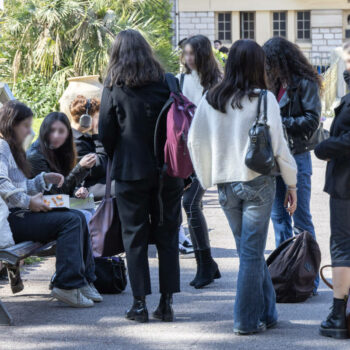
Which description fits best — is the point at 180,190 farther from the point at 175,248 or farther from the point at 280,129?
the point at 280,129

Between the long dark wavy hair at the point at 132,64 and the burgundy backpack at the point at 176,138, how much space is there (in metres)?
0.21

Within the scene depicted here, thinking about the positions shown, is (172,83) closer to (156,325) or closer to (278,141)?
(278,141)

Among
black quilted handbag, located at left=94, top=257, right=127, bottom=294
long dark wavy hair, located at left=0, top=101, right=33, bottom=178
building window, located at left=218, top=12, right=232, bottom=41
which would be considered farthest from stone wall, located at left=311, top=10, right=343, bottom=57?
long dark wavy hair, located at left=0, top=101, right=33, bottom=178

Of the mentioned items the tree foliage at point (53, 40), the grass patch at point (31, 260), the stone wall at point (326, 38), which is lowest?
the grass patch at point (31, 260)

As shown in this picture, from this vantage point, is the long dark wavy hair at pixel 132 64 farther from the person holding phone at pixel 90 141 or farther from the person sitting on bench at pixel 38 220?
the person holding phone at pixel 90 141

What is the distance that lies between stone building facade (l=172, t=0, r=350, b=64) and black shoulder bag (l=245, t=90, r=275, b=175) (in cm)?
3936

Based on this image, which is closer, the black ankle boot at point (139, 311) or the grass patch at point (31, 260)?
the black ankle boot at point (139, 311)

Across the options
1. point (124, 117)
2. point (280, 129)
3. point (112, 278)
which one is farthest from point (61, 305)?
point (280, 129)

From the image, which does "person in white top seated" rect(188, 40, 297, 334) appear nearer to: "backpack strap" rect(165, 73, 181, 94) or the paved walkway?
the paved walkway

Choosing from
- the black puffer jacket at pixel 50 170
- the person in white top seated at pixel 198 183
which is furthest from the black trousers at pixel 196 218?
the black puffer jacket at pixel 50 170

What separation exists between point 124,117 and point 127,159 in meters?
0.27

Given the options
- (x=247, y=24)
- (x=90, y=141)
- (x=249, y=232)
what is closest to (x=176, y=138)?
(x=249, y=232)

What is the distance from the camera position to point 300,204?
6.30 metres

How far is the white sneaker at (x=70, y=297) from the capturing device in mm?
5902
